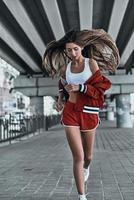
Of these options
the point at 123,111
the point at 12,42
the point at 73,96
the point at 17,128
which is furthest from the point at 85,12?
the point at 123,111

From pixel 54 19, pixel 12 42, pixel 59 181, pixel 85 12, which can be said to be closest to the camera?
pixel 59 181

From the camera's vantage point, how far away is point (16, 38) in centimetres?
2552

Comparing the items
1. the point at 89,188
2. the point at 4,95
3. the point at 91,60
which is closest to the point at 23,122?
the point at 89,188

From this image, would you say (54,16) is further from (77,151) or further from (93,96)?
(77,151)

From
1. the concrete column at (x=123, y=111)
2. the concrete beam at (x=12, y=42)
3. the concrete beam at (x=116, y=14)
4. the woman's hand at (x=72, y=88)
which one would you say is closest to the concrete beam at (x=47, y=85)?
the concrete column at (x=123, y=111)

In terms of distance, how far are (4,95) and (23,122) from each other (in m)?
96.9

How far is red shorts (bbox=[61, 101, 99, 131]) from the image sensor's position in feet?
17.2

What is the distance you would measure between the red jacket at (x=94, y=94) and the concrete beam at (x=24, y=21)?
40.2ft

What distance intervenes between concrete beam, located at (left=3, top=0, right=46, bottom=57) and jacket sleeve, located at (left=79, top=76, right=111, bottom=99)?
12285mm

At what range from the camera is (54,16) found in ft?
63.7

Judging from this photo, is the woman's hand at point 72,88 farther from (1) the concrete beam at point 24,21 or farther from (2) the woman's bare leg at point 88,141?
(1) the concrete beam at point 24,21

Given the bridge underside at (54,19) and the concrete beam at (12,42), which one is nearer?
the bridge underside at (54,19)

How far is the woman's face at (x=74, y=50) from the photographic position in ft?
17.3

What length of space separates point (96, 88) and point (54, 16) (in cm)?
1465
